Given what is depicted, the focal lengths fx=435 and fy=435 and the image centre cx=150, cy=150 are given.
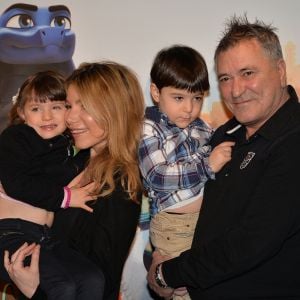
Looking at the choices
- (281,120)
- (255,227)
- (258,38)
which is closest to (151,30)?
(258,38)

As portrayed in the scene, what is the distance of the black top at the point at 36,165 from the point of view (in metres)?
Result: 2.03

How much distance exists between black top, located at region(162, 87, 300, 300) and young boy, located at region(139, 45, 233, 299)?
0.15m

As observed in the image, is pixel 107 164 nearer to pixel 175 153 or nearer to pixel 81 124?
pixel 81 124

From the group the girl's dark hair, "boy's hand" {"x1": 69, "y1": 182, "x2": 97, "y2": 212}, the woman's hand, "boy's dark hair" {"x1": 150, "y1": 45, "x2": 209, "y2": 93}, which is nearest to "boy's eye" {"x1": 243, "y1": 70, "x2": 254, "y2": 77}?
"boy's dark hair" {"x1": 150, "y1": 45, "x2": 209, "y2": 93}

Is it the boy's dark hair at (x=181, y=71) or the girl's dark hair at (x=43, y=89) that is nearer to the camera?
the boy's dark hair at (x=181, y=71)

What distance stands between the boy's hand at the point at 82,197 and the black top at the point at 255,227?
47 cm

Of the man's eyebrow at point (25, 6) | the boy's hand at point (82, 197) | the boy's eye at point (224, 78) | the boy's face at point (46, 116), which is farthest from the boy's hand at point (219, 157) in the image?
the man's eyebrow at point (25, 6)

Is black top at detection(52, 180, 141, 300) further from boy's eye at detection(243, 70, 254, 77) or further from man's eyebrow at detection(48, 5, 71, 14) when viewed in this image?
man's eyebrow at detection(48, 5, 71, 14)

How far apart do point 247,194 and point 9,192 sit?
3.60 ft

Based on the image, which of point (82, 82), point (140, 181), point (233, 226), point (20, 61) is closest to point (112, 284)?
point (140, 181)

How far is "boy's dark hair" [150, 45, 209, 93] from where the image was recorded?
2100mm

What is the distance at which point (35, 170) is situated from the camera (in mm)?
2150

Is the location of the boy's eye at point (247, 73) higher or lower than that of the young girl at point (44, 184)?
higher

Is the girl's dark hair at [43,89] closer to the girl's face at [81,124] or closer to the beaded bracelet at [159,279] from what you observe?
the girl's face at [81,124]
